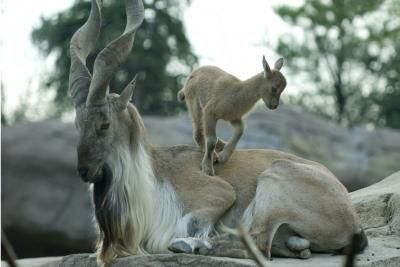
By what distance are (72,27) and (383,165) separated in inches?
528

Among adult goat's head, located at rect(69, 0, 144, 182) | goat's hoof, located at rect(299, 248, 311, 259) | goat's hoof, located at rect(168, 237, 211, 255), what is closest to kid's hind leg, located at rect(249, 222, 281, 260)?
goat's hoof, located at rect(299, 248, 311, 259)

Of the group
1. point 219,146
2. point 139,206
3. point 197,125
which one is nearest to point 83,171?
point 139,206

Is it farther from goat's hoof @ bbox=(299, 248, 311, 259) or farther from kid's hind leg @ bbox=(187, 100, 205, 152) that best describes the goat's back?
goat's hoof @ bbox=(299, 248, 311, 259)

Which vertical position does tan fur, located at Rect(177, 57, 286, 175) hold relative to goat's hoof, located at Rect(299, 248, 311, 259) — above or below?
above

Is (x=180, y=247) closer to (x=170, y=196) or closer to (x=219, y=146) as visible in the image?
(x=170, y=196)

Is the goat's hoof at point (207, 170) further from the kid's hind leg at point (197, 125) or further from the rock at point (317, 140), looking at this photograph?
the rock at point (317, 140)

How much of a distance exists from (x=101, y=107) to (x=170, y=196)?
3.26ft

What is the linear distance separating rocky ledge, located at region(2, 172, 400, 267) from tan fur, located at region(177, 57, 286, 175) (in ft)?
3.76

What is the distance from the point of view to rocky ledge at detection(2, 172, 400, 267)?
6.54 meters

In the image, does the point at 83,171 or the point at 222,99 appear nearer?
the point at 83,171

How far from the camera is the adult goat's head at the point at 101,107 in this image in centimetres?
676

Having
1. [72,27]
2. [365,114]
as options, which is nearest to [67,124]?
[72,27]

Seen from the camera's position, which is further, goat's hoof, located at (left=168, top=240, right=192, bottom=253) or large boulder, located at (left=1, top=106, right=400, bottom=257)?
large boulder, located at (left=1, top=106, right=400, bottom=257)

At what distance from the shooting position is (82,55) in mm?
7480
